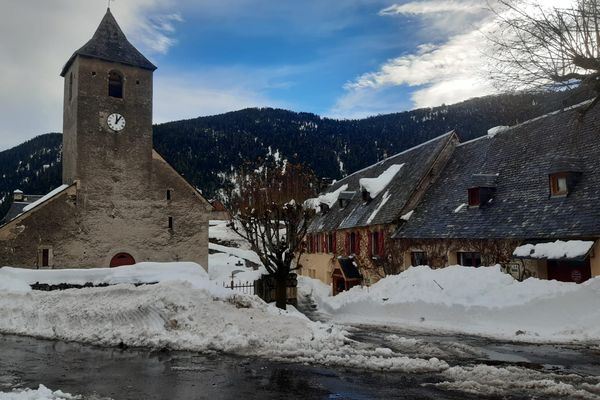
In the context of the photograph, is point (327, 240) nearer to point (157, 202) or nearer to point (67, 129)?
point (157, 202)

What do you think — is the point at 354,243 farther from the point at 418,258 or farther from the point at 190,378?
the point at 190,378

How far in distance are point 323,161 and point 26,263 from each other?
112181mm

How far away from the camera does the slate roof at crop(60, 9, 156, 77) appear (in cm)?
2636

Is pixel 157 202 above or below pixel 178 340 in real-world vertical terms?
above

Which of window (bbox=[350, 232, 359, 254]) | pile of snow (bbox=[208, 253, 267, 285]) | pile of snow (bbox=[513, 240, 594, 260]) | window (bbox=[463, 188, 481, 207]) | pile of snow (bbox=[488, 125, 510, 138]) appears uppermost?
pile of snow (bbox=[488, 125, 510, 138])

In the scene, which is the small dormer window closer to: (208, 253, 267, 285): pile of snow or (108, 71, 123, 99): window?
(208, 253, 267, 285): pile of snow

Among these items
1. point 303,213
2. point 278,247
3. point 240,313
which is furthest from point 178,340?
point 303,213

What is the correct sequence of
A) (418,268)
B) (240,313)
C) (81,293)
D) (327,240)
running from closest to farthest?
(240,313) → (81,293) → (418,268) → (327,240)

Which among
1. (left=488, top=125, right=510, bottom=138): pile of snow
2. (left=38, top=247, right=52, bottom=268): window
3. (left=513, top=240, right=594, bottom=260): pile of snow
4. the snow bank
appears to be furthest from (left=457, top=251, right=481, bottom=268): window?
(left=38, top=247, right=52, bottom=268): window

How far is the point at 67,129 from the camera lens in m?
27.4

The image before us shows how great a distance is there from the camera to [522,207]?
19594mm

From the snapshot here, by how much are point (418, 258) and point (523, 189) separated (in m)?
5.91

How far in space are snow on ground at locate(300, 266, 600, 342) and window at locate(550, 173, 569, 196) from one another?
3.94 meters

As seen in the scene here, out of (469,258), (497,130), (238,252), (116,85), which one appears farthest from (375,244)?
(238,252)
